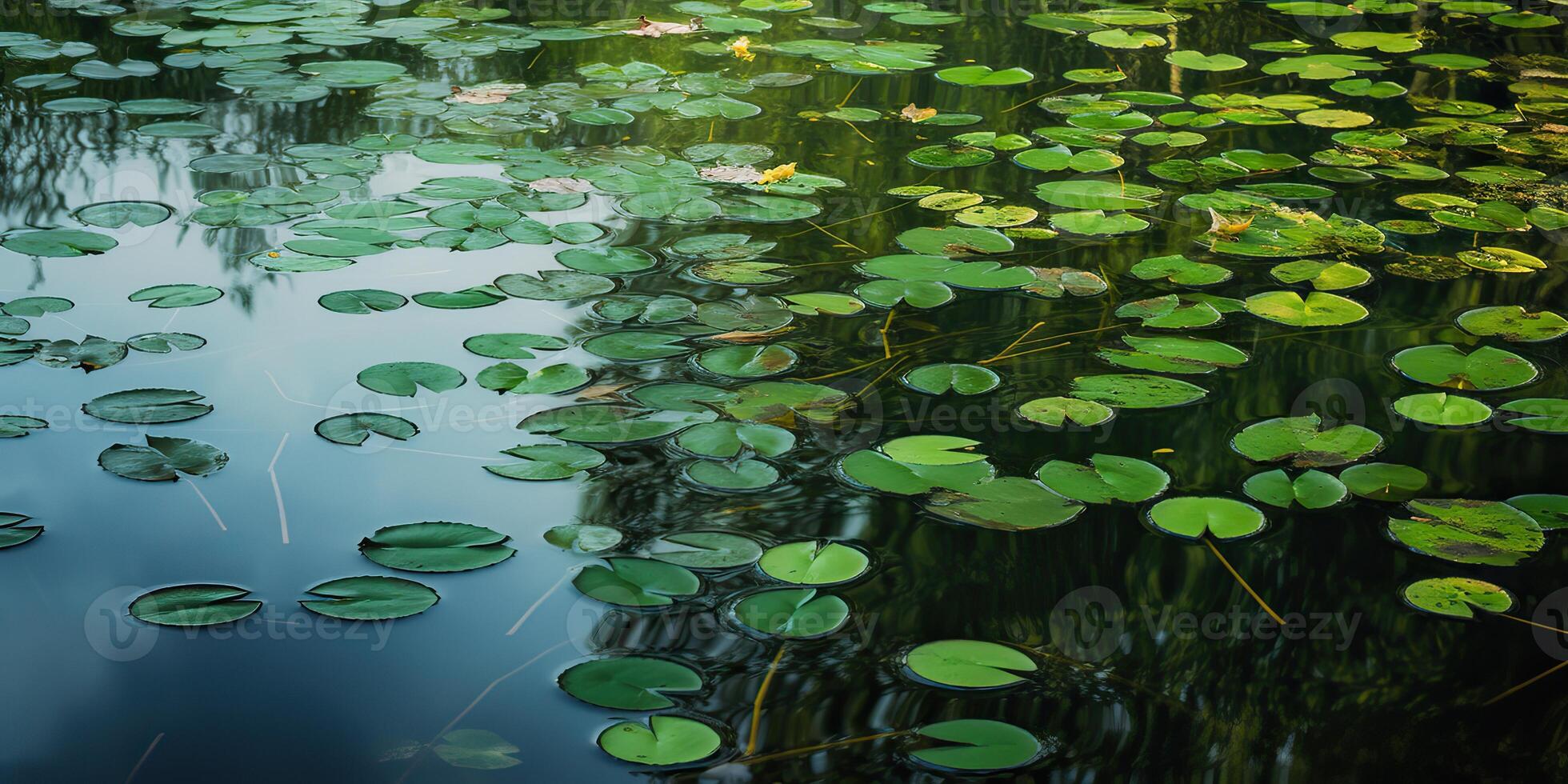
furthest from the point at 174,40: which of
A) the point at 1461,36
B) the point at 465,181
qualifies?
the point at 1461,36

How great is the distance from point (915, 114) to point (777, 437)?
158cm

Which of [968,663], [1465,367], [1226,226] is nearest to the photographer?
[968,663]

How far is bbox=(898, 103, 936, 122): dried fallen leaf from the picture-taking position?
297 centimetres

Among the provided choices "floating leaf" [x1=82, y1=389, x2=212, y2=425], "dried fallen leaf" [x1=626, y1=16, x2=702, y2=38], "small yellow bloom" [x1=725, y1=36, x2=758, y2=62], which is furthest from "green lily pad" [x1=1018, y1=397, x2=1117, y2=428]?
"dried fallen leaf" [x1=626, y1=16, x2=702, y2=38]

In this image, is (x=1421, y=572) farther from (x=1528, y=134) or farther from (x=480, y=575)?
(x=1528, y=134)

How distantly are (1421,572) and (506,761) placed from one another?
101 cm

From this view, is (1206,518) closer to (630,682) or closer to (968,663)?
(968,663)

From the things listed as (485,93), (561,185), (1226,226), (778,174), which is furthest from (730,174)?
(1226,226)

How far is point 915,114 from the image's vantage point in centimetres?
299

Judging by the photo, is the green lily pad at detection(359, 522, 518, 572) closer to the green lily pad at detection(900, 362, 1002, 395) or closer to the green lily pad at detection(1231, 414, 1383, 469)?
the green lily pad at detection(900, 362, 1002, 395)

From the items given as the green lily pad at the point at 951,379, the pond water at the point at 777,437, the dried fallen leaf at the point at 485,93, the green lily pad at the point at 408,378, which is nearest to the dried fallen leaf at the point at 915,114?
the pond water at the point at 777,437

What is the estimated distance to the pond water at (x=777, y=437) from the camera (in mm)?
1195

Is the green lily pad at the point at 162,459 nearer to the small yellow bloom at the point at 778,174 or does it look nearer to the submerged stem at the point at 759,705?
the submerged stem at the point at 759,705

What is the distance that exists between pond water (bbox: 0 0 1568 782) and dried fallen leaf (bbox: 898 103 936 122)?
0.01 metres
